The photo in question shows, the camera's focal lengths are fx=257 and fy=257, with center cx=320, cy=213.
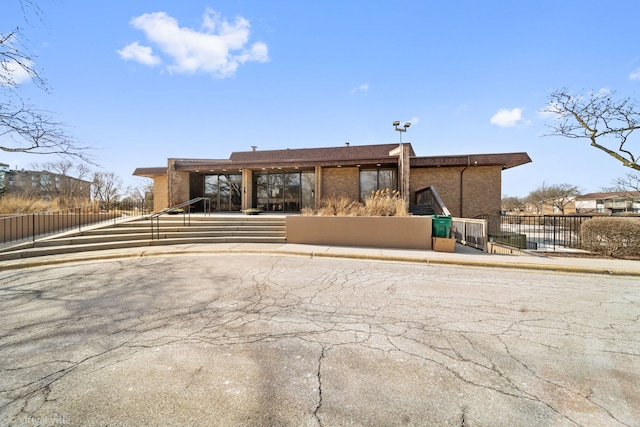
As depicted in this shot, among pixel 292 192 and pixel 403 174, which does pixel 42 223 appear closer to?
pixel 292 192

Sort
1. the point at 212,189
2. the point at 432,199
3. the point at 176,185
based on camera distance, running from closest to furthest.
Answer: the point at 432,199 < the point at 176,185 < the point at 212,189

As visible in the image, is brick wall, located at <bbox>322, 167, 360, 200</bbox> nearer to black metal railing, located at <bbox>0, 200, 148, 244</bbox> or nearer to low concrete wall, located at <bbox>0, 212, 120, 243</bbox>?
black metal railing, located at <bbox>0, 200, 148, 244</bbox>

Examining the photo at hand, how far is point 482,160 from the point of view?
50.6 feet

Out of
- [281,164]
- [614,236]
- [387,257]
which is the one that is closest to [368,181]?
[281,164]

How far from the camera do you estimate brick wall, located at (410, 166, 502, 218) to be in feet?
53.1

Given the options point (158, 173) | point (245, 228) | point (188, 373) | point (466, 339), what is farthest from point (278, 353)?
point (158, 173)

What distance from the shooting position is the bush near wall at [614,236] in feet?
29.3

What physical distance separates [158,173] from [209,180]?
4804mm

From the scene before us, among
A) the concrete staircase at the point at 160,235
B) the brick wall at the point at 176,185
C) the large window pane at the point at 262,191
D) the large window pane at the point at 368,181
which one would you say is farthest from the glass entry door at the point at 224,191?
the large window pane at the point at 368,181

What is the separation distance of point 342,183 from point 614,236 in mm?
→ 12332

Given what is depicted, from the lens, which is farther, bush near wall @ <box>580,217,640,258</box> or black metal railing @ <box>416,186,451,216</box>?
black metal railing @ <box>416,186,451,216</box>

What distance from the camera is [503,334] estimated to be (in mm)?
3447

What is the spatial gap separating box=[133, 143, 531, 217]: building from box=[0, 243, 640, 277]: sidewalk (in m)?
6.25

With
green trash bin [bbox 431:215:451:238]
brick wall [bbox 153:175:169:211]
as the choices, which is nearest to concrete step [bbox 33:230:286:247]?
green trash bin [bbox 431:215:451:238]
